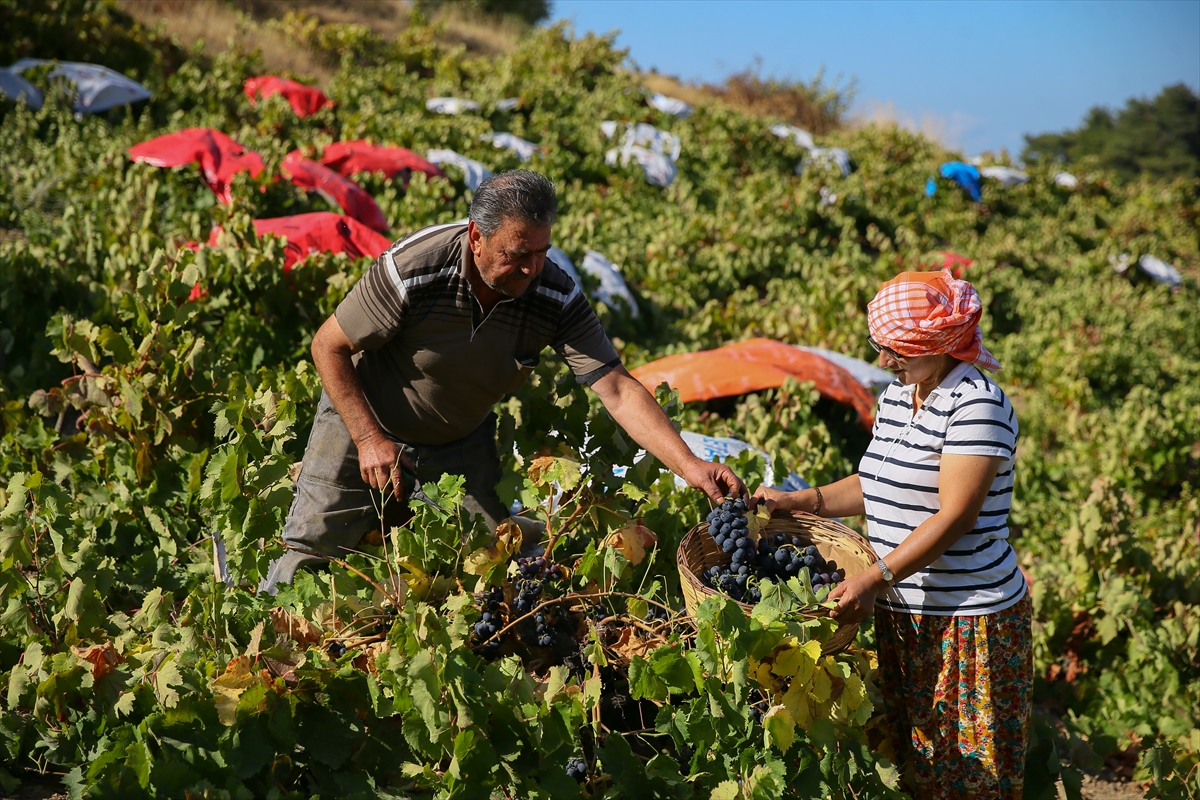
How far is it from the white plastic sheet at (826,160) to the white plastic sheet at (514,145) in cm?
379

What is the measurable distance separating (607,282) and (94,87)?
18.2 feet

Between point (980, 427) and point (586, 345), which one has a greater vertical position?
point (980, 427)

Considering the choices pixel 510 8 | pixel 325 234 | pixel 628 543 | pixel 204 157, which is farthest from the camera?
pixel 510 8

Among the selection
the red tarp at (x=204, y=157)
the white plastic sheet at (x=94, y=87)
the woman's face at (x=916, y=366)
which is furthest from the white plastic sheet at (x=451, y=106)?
the woman's face at (x=916, y=366)

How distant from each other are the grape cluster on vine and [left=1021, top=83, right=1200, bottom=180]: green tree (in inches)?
1604

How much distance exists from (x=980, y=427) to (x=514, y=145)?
9.17 meters

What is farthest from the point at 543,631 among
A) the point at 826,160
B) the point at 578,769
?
the point at 826,160

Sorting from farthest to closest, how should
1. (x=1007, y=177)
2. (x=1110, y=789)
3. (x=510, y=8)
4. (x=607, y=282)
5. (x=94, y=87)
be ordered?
(x=510, y=8) < (x=1007, y=177) < (x=94, y=87) < (x=607, y=282) < (x=1110, y=789)

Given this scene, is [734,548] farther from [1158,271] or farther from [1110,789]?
[1158,271]

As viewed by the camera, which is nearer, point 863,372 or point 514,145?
point 863,372

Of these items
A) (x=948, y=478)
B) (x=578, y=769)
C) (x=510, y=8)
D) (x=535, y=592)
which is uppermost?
(x=948, y=478)

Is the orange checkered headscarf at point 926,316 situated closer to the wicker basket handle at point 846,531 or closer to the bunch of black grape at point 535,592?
the wicker basket handle at point 846,531

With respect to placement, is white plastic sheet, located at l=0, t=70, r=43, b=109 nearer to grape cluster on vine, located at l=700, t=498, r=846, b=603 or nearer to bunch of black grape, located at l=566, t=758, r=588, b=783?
grape cluster on vine, located at l=700, t=498, r=846, b=603

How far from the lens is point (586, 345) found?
116 inches
